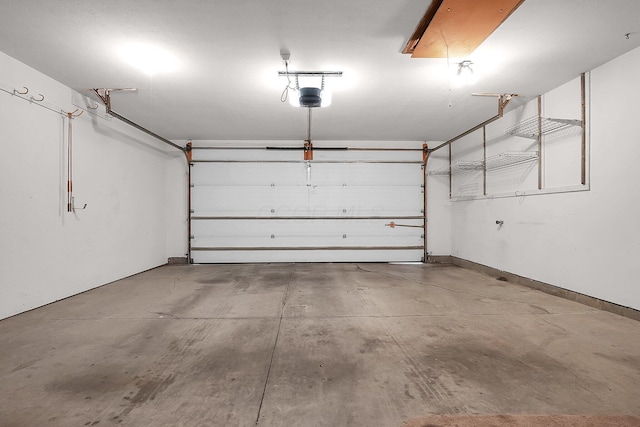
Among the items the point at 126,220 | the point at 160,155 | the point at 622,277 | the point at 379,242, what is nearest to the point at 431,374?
the point at 622,277

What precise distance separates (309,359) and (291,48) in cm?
271

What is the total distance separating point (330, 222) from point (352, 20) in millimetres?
4390

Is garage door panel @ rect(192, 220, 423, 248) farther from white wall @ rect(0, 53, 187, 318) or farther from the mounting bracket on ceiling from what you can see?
the mounting bracket on ceiling

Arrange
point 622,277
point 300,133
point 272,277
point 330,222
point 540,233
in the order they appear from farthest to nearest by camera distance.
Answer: point 330,222 → point 300,133 → point 272,277 → point 540,233 → point 622,277

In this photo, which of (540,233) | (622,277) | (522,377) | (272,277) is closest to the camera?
(522,377)

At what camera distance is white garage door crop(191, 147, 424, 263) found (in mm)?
6395

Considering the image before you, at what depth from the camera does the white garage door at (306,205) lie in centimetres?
639

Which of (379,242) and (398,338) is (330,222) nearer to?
(379,242)

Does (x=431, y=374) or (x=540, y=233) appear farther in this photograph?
(x=540, y=233)

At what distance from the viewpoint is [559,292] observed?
3.74 metres

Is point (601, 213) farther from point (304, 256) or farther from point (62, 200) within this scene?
point (62, 200)

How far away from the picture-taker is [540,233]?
4.08m

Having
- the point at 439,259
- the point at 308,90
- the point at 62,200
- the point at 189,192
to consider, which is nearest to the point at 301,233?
the point at 189,192

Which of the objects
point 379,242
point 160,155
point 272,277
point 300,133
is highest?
point 300,133
